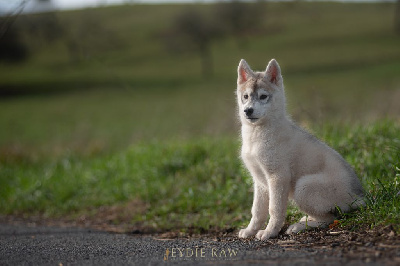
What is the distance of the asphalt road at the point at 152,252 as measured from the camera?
416 centimetres

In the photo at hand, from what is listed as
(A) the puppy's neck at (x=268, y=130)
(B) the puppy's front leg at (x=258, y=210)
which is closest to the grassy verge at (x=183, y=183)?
(B) the puppy's front leg at (x=258, y=210)

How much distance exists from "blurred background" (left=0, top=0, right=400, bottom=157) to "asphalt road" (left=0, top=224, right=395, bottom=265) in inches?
746

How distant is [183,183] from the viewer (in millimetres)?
9297

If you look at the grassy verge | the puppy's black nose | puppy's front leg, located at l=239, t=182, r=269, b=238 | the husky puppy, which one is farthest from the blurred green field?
the puppy's black nose

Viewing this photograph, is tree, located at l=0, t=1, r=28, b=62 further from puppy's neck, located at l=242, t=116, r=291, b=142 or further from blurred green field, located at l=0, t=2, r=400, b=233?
puppy's neck, located at l=242, t=116, r=291, b=142

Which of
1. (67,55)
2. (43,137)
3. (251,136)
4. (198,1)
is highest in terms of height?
(198,1)

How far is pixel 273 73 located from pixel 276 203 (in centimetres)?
158

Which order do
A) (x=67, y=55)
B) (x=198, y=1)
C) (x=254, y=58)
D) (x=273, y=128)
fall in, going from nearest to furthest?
1. (x=273, y=128)
2. (x=254, y=58)
3. (x=67, y=55)
4. (x=198, y=1)

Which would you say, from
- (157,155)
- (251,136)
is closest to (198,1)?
(157,155)

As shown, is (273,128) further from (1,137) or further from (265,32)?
(265,32)

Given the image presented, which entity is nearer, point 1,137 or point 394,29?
point 1,137

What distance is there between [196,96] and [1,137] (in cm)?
1968

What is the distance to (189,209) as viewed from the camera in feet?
26.8

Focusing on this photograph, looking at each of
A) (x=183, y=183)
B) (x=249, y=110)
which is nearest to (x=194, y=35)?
(x=183, y=183)
